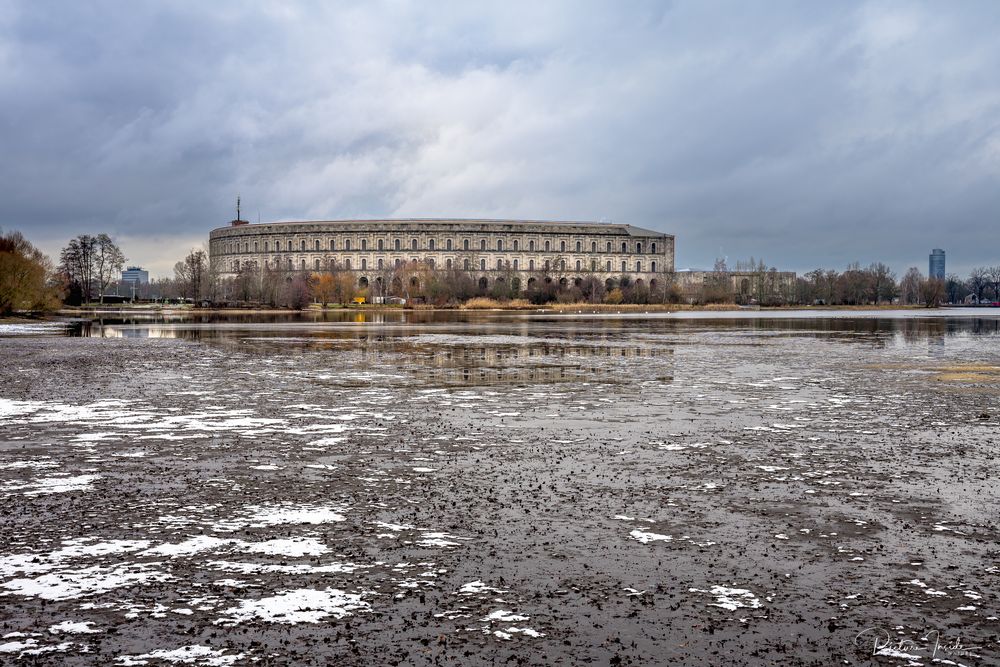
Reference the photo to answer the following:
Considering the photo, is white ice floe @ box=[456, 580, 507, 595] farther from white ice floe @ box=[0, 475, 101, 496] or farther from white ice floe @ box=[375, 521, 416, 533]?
white ice floe @ box=[0, 475, 101, 496]

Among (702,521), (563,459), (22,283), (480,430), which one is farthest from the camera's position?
(22,283)

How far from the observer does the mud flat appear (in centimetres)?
495

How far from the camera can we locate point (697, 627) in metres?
5.07

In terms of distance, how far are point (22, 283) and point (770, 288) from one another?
4404 inches

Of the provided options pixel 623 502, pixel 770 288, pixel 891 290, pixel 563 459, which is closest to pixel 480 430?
pixel 563 459

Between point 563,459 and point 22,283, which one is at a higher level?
point 22,283

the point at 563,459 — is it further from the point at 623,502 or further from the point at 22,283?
the point at 22,283

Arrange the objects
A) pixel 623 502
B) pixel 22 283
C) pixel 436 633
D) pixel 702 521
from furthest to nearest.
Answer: pixel 22 283
pixel 623 502
pixel 702 521
pixel 436 633

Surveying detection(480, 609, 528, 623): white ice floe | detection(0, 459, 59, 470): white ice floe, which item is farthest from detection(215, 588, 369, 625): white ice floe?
detection(0, 459, 59, 470): white ice floe

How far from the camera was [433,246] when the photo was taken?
149125 millimetres

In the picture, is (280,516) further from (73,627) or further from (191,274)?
(191,274)

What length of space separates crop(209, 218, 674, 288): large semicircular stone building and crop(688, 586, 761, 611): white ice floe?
138547mm

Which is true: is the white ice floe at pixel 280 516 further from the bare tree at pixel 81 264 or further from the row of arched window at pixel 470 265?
the row of arched window at pixel 470 265

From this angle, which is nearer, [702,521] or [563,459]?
[702,521]
